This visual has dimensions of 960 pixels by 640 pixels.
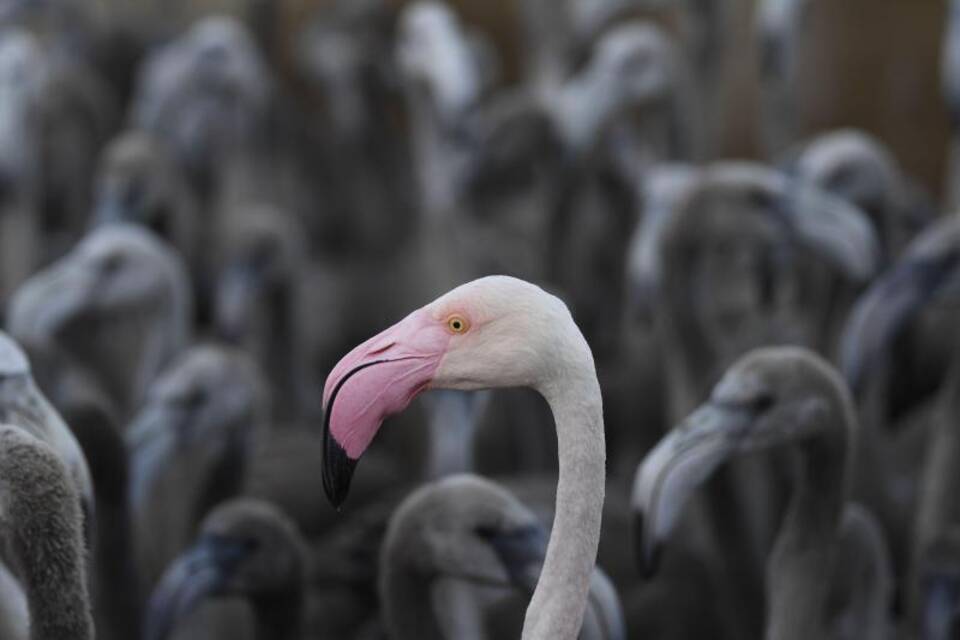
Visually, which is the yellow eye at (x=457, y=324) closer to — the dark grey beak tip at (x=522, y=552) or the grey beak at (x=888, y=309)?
the dark grey beak tip at (x=522, y=552)

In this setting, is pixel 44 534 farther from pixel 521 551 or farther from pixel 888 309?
pixel 888 309

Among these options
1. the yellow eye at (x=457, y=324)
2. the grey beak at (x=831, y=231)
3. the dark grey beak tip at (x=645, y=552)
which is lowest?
the dark grey beak tip at (x=645, y=552)

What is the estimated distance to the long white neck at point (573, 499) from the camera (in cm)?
308

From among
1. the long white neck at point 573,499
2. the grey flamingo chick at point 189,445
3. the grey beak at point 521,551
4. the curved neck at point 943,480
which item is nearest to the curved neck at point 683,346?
the curved neck at point 943,480

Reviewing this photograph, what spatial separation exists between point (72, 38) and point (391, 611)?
6.60m

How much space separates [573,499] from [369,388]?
366 millimetres

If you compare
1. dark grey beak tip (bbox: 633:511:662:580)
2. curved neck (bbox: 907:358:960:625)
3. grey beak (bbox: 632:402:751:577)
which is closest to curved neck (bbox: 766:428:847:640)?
grey beak (bbox: 632:402:751:577)

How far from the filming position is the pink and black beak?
309cm

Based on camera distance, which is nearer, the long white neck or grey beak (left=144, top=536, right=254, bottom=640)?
the long white neck

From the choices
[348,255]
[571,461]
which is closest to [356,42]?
[348,255]

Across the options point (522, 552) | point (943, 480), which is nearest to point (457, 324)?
point (522, 552)

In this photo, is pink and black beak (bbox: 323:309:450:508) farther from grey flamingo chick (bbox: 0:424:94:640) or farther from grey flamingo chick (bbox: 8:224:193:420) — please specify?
grey flamingo chick (bbox: 8:224:193:420)

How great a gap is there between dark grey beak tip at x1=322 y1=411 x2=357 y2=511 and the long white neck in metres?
0.33

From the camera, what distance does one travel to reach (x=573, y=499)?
10.1 feet
